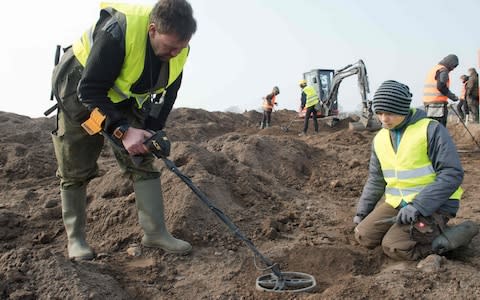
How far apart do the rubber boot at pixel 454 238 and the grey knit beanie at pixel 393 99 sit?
0.85 meters

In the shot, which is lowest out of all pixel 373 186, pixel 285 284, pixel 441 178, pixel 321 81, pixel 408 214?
pixel 285 284

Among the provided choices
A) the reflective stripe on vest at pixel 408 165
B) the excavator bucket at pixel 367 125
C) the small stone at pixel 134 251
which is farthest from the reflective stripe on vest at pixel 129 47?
the excavator bucket at pixel 367 125

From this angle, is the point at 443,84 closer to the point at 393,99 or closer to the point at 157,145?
the point at 393,99

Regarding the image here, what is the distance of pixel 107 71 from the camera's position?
266cm

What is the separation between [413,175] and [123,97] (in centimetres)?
198

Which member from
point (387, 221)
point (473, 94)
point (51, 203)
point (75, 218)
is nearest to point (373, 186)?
point (387, 221)

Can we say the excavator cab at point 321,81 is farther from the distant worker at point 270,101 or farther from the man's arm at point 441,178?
the man's arm at point 441,178

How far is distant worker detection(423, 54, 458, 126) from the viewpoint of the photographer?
289 inches

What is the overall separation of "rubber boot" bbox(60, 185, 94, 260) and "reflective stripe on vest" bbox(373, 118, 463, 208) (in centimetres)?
214

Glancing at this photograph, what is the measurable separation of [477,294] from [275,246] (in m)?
1.43

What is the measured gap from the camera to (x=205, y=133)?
13891mm

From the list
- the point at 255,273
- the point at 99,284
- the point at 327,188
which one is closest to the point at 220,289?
the point at 255,273

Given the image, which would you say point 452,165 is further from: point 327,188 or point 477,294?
point 327,188

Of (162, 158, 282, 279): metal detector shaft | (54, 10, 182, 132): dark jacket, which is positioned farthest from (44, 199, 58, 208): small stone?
(162, 158, 282, 279): metal detector shaft
